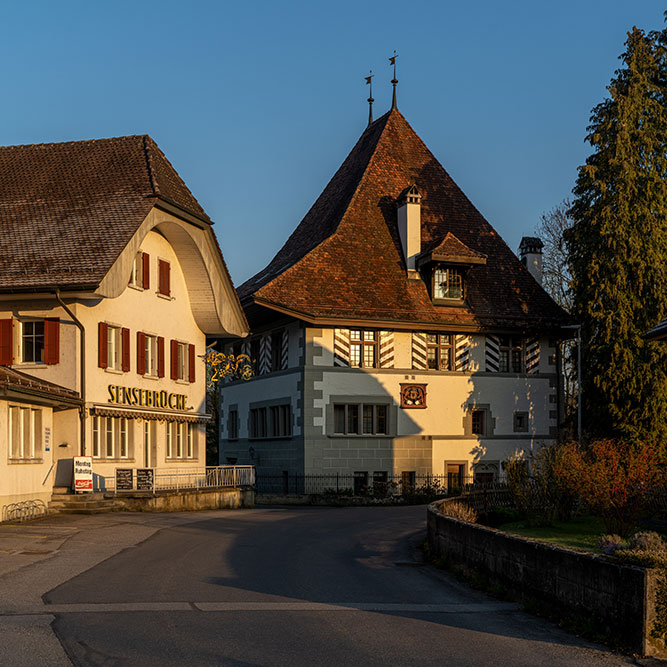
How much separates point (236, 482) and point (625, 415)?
14832 millimetres

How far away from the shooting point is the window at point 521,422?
4322cm

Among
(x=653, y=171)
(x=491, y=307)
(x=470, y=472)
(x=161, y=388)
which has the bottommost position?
(x=470, y=472)

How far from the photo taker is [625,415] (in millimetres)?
39125

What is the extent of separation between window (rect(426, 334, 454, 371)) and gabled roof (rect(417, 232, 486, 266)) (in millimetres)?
3067

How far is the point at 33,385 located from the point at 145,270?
29.2 ft

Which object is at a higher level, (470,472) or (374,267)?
(374,267)

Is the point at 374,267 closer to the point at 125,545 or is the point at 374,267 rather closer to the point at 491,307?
the point at 491,307

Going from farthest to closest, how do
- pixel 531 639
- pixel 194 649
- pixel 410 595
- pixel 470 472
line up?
pixel 470 472 → pixel 410 595 → pixel 531 639 → pixel 194 649

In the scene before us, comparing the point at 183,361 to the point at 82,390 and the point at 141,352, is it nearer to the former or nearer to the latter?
the point at 141,352

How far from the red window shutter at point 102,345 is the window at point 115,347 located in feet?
2.24

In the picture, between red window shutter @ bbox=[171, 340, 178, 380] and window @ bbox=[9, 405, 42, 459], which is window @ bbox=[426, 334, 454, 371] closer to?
red window shutter @ bbox=[171, 340, 178, 380]

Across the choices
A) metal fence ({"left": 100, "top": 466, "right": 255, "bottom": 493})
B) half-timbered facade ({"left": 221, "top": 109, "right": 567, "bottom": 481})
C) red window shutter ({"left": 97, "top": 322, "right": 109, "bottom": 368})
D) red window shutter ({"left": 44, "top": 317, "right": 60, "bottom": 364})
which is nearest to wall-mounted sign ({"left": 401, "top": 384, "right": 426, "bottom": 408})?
half-timbered facade ({"left": 221, "top": 109, "right": 567, "bottom": 481})

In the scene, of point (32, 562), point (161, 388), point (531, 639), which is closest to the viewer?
point (531, 639)

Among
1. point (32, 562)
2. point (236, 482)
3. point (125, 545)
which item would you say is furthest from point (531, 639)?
point (236, 482)
